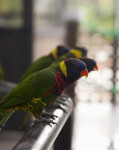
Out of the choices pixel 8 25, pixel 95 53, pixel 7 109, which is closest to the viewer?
pixel 7 109

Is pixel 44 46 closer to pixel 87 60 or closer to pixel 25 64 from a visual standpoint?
pixel 25 64

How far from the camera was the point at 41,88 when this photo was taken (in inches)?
42.9

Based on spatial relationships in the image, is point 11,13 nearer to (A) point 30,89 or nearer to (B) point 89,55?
(B) point 89,55

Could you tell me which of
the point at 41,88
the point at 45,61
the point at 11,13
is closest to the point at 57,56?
the point at 45,61

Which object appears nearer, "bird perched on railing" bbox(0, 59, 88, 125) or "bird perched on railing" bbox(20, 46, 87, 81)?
"bird perched on railing" bbox(0, 59, 88, 125)

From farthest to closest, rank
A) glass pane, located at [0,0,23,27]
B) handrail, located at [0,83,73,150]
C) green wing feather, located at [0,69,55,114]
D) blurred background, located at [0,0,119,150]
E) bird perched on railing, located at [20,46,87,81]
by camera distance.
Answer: glass pane, located at [0,0,23,27] < blurred background, located at [0,0,119,150] < bird perched on railing, located at [20,46,87,81] < green wing feather, located at [0,69,55,114] < handrail, located at [0,83,73,150]

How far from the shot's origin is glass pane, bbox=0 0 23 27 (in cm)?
286

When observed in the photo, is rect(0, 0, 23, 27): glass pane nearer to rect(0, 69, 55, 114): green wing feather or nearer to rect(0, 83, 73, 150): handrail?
rect(0, 69, 55, 114): green wing feather

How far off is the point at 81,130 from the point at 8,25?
3.81 ft

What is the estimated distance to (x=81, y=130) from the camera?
2.38 meters

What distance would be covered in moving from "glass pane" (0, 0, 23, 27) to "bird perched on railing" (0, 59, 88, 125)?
1.83 m

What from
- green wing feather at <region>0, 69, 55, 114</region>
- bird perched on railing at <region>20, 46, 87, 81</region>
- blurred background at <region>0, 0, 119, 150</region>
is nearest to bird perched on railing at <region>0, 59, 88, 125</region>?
green wing feather at <region>0, 69, 55, 114</region>

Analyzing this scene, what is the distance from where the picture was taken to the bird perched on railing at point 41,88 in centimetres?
100

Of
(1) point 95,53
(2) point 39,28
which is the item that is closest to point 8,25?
(1) point 95,53
